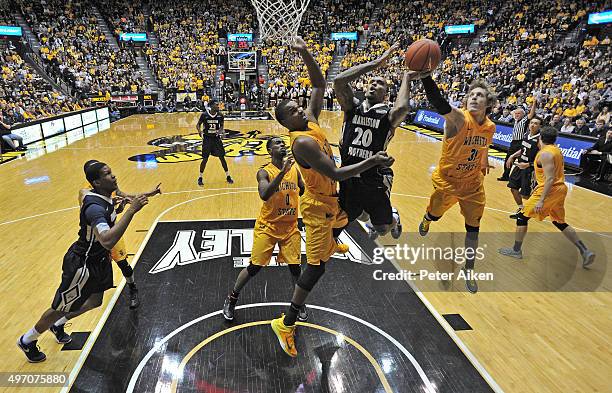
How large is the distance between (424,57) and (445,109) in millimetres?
698

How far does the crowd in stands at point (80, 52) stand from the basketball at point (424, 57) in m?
25.1

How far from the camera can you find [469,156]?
4.64 m

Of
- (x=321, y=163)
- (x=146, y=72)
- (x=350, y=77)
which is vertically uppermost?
(x=350, y=77)

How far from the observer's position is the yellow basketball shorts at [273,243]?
3977 millimetres

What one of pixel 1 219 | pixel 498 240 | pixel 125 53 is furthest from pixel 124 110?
pixel 498 240

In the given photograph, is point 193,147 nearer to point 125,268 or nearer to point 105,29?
point 125,268

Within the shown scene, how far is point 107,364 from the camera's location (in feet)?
11.7

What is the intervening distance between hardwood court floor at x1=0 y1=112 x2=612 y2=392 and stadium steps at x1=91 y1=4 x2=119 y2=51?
2033cm

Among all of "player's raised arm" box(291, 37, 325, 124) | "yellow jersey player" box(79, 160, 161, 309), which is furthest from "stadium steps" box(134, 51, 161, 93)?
"player's raised arm" box(291, 37, 325, 124)

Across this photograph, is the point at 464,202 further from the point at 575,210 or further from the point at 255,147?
the point at 255,147

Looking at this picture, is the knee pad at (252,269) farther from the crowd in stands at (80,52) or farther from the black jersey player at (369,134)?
the crowd in stands at (80,52)

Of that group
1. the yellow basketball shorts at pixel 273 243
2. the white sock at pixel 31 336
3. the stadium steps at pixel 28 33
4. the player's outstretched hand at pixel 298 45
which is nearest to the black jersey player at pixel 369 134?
the player's outstretched hand at pixel 298 45

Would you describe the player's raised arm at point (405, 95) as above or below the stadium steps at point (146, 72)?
above

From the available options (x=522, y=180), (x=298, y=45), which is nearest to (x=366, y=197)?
(x=298, y=45)
